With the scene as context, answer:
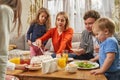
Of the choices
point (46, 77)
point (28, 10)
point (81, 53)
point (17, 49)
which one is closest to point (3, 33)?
point (46, 77)

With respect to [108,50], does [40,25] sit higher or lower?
higher

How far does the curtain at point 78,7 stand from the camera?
466cm

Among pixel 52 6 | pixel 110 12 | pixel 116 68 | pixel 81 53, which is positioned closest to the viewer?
pixel 116 68

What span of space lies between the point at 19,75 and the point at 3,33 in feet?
2.61

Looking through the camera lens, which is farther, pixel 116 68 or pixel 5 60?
pixel 116 68

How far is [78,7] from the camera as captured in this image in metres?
4.80

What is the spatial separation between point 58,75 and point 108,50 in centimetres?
45

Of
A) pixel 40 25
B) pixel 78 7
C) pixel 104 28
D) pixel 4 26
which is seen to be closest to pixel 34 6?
pixel 78 7

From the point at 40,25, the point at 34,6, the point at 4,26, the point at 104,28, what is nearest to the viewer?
the point at 4,26

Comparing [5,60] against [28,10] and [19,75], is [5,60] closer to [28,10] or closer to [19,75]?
[19,75]

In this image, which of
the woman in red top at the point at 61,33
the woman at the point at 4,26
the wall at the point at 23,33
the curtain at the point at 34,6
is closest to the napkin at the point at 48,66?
the woman at the point at 4,26

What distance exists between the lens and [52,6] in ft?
16.2

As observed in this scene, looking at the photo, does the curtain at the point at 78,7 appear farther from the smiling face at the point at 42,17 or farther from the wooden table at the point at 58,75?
the wooden table at the point at 58,75

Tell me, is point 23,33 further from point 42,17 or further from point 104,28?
point 104,28
